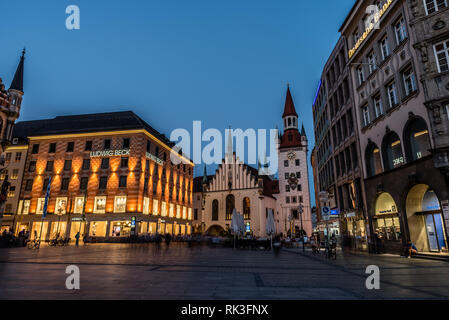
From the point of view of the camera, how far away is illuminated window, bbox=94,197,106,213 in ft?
134

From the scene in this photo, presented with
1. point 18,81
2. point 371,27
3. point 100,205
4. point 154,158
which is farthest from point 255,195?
point 18,81

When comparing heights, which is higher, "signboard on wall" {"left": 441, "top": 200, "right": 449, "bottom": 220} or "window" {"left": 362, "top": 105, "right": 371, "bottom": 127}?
"window" {"left": 362, "top": 105, "right": 371, "bottom": 127}

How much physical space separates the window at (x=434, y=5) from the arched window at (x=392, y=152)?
24.6 ft

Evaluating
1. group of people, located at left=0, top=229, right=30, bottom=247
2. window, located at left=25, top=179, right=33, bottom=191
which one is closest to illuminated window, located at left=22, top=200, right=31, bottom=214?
window, located at left=25, top=179, right=33, bottom=191

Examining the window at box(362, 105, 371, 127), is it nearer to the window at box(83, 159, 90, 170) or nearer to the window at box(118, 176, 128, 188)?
the window at box(118, 176, 128, 188)

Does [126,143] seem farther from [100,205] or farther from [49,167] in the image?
[49,167]

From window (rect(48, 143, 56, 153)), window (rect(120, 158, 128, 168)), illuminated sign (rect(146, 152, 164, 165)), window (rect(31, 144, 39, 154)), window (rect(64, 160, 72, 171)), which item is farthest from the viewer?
window (rect(31, 144, 39, 154))

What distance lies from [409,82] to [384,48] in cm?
435

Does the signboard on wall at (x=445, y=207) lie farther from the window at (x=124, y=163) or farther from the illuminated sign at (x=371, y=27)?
the window at (x=124, y=163)

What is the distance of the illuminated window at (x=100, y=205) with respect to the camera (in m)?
41.0

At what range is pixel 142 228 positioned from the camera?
40719 millimetres

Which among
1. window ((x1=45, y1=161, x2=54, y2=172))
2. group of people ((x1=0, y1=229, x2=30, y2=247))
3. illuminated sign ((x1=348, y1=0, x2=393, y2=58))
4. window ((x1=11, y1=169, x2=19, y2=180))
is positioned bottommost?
group of people ((x1=0, y1=229, x2=30, y2=247))

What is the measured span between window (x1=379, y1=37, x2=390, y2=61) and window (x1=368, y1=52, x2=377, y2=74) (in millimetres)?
814

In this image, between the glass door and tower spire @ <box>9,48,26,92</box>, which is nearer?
the glass door
